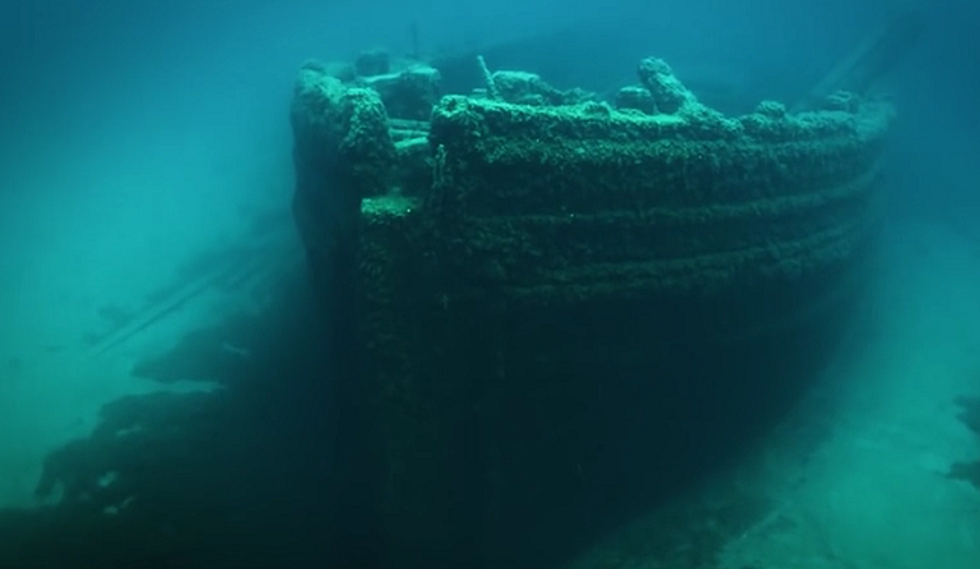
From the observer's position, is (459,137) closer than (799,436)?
Yes

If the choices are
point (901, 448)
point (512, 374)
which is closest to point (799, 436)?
point (901, 448)

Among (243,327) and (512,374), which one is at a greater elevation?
(243,327)

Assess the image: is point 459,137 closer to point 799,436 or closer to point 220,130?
point 799,436

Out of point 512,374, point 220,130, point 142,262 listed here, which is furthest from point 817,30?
point 512,374

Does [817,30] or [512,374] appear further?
[817,30]

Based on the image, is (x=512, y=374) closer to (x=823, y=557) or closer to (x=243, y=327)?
(x=823, y=557)

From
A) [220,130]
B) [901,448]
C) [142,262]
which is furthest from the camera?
[220,130]

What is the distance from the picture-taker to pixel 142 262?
1142 centimetres

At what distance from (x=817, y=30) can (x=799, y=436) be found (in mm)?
46481

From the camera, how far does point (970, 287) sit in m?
10.2

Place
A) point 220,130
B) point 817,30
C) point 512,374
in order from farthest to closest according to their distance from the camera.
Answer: point 817,30 < point 220,130 < point 512,374

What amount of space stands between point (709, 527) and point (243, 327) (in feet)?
20.4

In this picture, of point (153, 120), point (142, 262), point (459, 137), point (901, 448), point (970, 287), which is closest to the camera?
point (459, 137)

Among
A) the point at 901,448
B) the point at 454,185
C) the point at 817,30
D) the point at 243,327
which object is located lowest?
the point at 901,448
